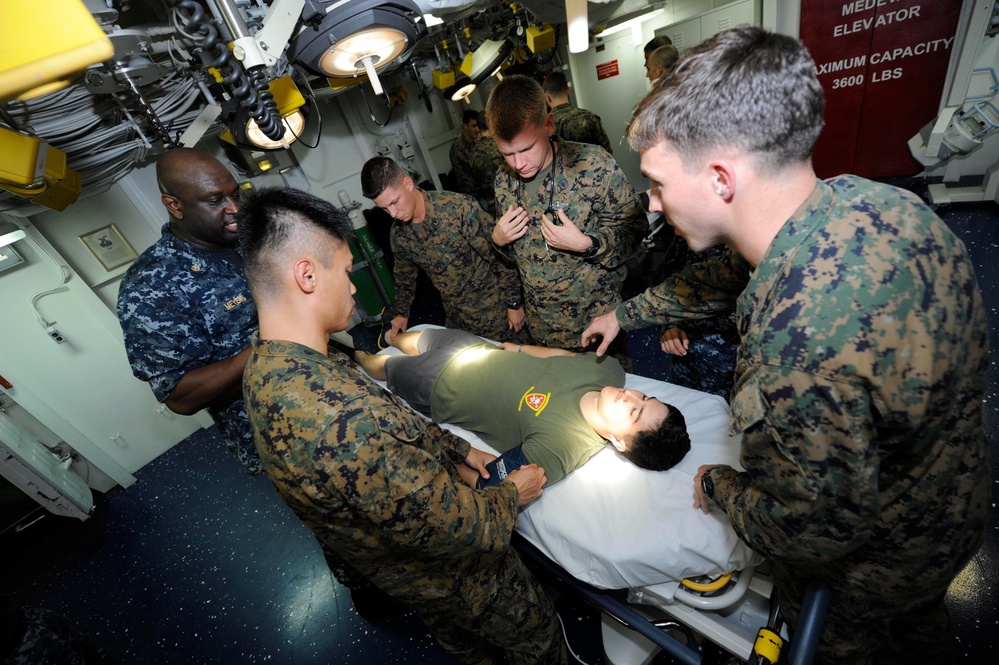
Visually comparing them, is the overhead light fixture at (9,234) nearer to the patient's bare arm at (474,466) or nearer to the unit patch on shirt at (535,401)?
the patient's bare arm at (474,466)

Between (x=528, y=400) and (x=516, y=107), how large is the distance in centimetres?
145

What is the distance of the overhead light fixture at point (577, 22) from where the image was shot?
142cm

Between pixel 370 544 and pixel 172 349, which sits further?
pixel 172 349

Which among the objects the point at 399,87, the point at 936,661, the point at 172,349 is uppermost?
the point at 399,87

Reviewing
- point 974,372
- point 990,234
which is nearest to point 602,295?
point 974,372

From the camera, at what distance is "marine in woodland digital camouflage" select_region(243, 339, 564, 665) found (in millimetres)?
1028

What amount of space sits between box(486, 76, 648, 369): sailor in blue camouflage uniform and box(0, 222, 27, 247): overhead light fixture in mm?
3462

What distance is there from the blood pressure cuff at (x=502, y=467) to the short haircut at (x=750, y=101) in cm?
141

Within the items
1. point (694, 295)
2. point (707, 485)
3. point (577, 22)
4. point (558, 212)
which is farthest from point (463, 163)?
point (707, 485)

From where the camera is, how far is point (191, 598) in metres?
2.65

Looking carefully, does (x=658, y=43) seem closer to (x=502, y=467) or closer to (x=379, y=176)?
(x=379, y=176)

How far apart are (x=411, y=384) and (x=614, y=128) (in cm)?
520

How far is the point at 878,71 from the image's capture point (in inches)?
164

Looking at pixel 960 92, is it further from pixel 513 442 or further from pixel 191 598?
pixel 191 598
